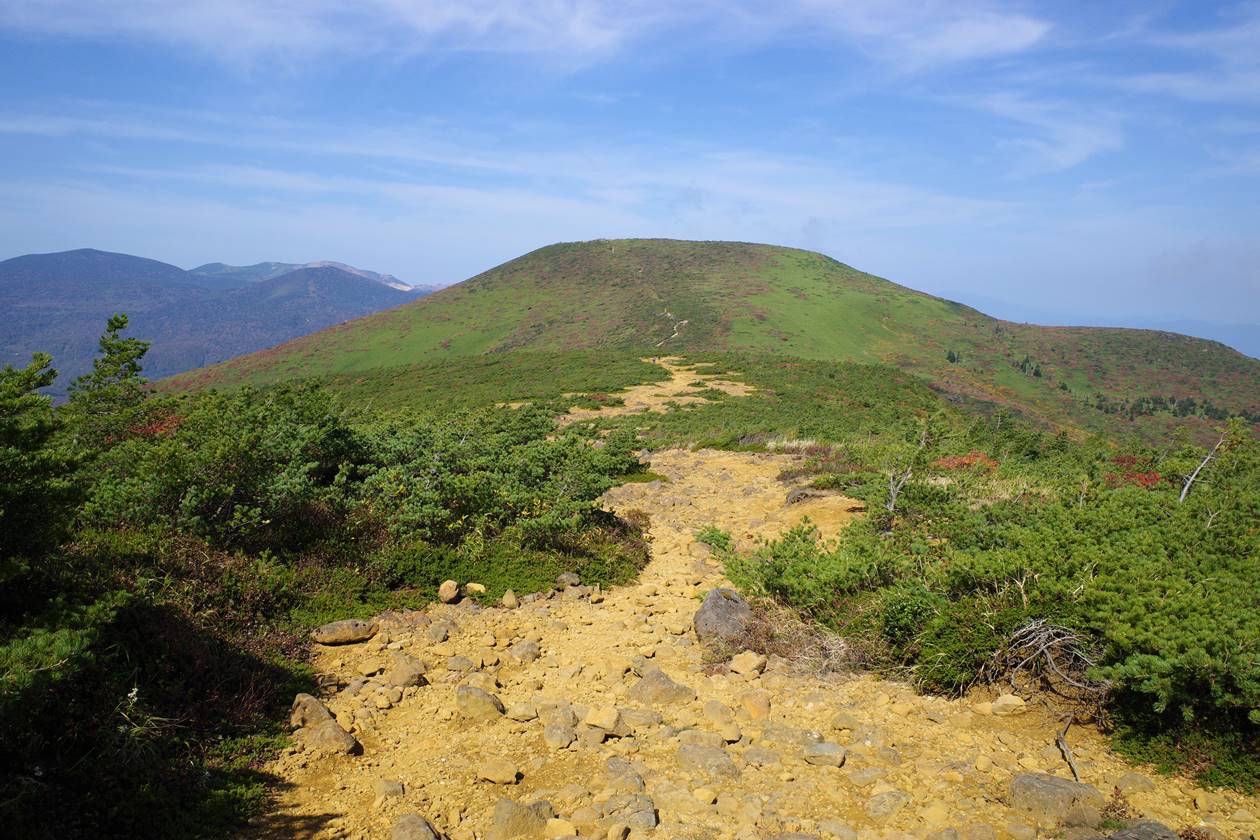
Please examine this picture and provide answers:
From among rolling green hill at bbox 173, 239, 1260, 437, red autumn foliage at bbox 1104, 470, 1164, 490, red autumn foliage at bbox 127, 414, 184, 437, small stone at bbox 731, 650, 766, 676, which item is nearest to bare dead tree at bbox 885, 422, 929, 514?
red autumn foliage at bbox 1104, 470, 1164, 490

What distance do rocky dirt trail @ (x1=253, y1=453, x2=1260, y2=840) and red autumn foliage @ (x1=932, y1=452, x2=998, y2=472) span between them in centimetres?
939

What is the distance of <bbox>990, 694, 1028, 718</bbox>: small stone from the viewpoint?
15.6 feet

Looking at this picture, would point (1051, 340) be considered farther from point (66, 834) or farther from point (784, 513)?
point (66, 834)

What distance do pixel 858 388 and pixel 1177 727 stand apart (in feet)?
114

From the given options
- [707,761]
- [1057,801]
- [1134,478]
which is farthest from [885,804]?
[1134,478]

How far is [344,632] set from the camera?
6035mm

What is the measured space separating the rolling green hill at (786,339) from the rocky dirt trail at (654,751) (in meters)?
45.3

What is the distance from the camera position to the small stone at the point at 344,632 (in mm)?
5961

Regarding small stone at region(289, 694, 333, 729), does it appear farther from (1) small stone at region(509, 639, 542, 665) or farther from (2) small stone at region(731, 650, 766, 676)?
(2) small stone at region(731, 650, 766, 676)

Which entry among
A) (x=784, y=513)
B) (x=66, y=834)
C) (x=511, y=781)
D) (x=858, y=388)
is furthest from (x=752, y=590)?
(x=858, y=388)

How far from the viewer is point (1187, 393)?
6638 cm

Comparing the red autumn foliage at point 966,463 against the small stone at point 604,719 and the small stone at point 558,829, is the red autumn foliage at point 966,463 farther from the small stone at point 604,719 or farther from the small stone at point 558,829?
the small stone at point 558,829

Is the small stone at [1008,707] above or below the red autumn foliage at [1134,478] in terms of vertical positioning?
below

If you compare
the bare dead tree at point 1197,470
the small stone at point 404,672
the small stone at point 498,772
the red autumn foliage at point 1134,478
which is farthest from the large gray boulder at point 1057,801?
the red autumn foliage at point 1134,478
